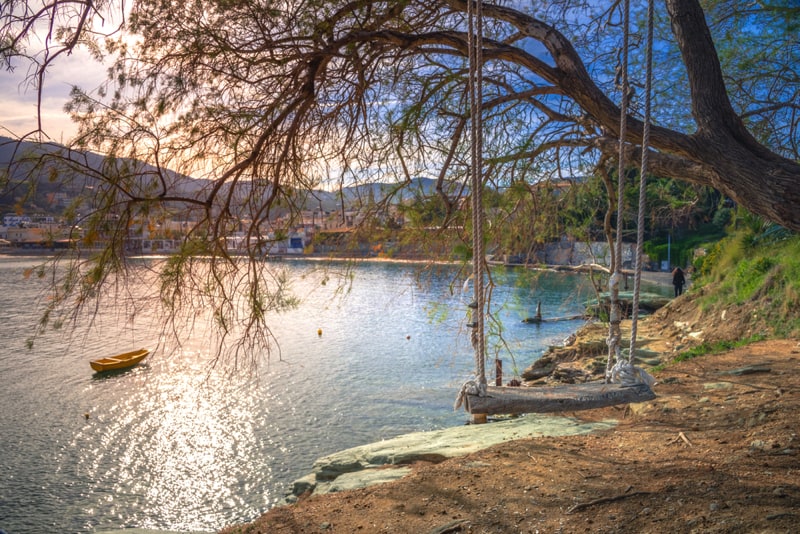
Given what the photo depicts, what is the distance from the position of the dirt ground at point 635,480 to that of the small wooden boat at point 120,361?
11308 millimetres

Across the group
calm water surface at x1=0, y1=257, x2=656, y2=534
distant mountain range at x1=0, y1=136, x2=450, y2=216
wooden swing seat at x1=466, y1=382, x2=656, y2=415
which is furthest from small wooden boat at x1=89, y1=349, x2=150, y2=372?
wooden swing seat at x1=466, y1=382, x2=656, y2=415

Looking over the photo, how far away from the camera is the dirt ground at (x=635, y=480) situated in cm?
268

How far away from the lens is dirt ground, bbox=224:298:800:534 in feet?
8.79

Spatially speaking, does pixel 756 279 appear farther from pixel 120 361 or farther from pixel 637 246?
pixel 120 361

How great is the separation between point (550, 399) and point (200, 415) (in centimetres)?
1082

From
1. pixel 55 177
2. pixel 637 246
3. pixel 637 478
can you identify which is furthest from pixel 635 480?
pixel 55 177

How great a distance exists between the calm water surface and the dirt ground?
55.1 inches

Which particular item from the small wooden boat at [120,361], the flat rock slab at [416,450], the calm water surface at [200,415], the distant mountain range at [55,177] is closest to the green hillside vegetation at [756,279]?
the calm water surface at [200,415]

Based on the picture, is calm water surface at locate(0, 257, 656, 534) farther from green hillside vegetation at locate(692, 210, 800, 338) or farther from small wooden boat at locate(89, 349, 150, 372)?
green hillside vegetation at locate(692, 210, 800, 338)

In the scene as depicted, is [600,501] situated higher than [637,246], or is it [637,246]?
[637,246]

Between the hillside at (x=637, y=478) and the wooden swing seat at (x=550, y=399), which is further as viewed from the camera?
the hillside at (x=637, y=478)

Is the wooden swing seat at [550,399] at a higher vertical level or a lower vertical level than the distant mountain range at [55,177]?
lower

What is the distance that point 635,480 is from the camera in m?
3.25

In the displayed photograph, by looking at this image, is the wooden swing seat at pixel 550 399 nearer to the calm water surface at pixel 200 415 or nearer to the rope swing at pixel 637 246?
the rope swing at pixel 637 246
